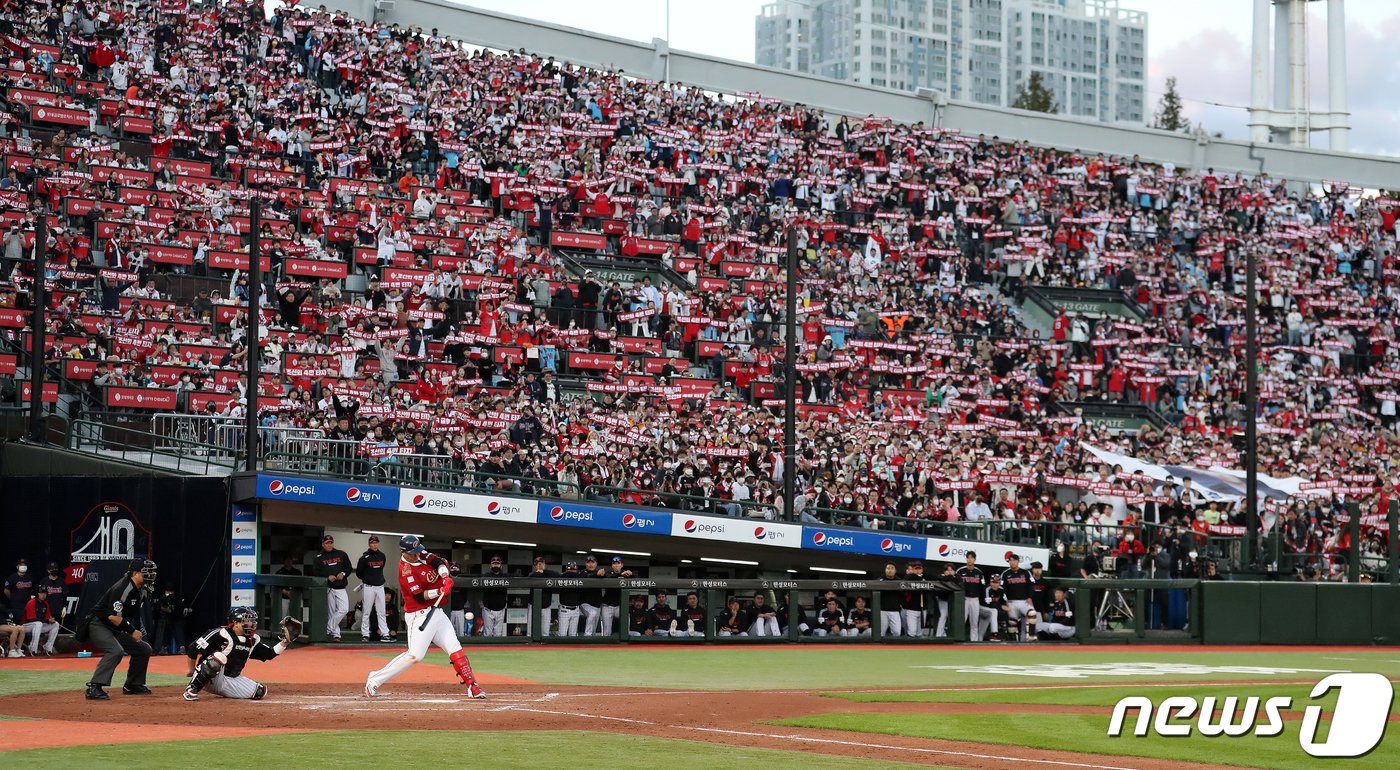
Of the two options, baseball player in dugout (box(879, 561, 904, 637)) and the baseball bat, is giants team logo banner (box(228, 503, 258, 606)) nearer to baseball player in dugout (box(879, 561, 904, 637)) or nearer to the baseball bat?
the baseball bat

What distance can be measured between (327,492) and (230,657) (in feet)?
28.5

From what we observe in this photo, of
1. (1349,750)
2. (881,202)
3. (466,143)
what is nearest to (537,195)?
(466,143)

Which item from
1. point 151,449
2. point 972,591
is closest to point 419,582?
point 151,449

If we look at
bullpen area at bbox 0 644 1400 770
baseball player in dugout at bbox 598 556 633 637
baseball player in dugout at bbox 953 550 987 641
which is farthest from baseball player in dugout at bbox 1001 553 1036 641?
baseball player in dugout at bbox 598 556 633 637

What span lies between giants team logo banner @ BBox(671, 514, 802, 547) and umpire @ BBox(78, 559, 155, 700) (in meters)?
11.6

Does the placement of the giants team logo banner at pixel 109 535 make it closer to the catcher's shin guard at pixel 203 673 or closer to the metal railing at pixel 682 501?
the metal railing at pixel 682 501

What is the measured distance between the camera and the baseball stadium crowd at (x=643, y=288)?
2984 cm

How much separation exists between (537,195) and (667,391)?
7.29m

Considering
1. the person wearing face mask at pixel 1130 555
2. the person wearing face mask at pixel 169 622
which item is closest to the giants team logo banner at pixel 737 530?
the person wearing face mask at pixel 1130 555

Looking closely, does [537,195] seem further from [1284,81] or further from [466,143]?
[1284,81]

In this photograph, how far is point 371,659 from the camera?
70.6 ft

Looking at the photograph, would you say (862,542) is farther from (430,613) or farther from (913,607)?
(430,613)

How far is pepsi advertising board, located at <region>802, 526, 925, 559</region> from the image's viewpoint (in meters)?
27.8

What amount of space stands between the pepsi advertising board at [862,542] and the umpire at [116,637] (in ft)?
43.5
